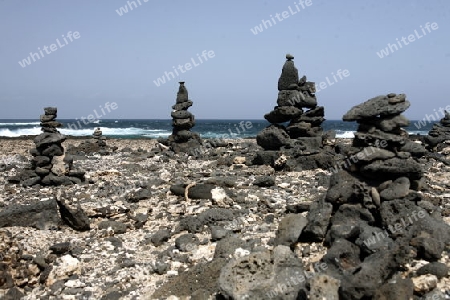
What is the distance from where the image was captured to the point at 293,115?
20.4 metres

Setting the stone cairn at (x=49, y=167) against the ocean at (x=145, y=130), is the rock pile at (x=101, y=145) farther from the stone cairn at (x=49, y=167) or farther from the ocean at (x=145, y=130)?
the stone cairn at (x=49, y=167)

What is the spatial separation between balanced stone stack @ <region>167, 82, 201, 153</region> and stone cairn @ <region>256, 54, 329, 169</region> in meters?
7.89

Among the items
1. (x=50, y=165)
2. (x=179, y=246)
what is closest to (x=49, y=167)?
(x=50, y=165)

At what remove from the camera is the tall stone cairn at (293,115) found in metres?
20.3

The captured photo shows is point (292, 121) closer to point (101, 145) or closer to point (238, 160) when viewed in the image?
point (238, 160)

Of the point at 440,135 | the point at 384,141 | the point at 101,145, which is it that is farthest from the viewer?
the point at 101,145

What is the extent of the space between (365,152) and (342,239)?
2.69 meters

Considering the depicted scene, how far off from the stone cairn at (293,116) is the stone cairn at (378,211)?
32.2 ft

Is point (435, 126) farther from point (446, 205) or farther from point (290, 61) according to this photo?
point (446, 205)

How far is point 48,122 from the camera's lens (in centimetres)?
1802

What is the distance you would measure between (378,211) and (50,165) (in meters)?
14.0

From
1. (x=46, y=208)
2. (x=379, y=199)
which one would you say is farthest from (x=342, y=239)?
(x=46, y=208)

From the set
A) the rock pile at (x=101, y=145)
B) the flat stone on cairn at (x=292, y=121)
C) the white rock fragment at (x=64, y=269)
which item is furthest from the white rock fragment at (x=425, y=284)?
the rock pile at (x=101, y=145)

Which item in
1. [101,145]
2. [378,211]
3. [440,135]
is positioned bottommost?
[440,135]
